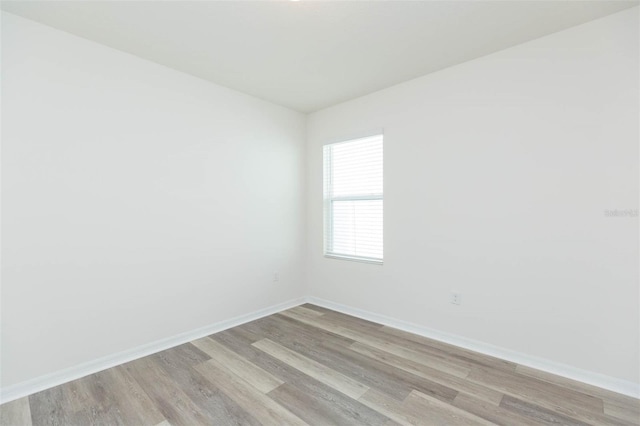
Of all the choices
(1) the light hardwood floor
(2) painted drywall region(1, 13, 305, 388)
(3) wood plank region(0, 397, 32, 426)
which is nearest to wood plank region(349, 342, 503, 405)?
(1) the light hardwood floor

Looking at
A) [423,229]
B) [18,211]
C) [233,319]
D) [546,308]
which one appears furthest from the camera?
[233,319]

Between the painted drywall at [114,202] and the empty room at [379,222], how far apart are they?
0.05 ft

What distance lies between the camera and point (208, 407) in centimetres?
188

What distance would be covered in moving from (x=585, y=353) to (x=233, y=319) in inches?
122

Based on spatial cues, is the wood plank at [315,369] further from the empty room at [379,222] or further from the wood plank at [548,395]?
the wood plank at [548,395]

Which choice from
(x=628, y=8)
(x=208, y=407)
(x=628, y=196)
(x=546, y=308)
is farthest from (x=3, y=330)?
(x=628, y=8)

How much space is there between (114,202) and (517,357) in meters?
3.55

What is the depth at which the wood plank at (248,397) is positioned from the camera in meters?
1.78

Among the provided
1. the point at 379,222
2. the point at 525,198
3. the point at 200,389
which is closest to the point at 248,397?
the point at 200,389

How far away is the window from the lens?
3.39 meters

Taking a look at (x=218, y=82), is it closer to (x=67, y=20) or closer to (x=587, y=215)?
(x=67, y=20)

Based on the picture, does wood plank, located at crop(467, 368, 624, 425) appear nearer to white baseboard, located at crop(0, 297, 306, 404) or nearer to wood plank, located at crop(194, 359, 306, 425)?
wood plank, located at crop(194, 359, 306, 425)

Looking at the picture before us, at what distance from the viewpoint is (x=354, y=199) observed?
142 inches

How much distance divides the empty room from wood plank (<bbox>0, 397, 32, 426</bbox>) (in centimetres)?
1
